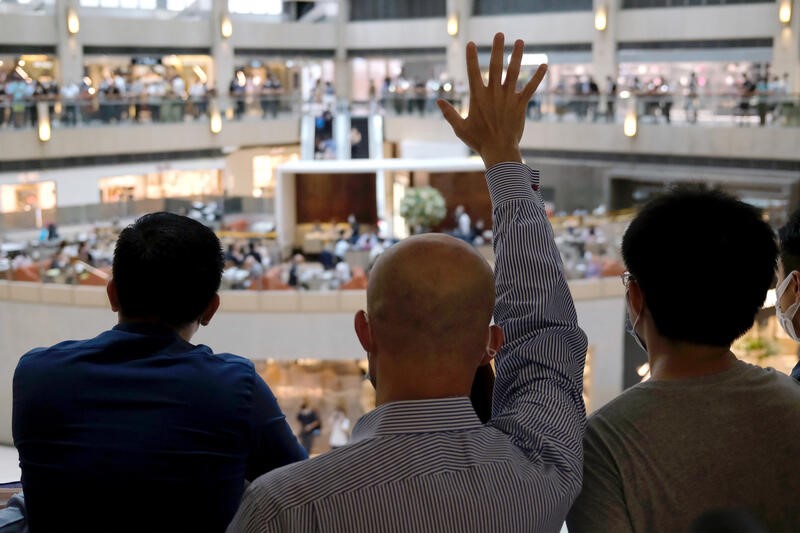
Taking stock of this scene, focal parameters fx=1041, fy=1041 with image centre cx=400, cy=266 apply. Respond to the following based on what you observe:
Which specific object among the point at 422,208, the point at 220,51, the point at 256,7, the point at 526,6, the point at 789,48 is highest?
the point at 256,7

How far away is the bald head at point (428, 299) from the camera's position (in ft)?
4.57

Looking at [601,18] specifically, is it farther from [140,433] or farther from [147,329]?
[140,433]

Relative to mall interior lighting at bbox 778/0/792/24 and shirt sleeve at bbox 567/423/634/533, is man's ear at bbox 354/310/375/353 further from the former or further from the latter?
mall interior lighting at bbox 778/0/792/24

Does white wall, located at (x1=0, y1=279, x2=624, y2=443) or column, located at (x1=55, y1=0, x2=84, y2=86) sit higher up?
column, located at (x1=55, y1=0, x2=84, y2=86)

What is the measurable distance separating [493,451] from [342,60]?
94.4 ft

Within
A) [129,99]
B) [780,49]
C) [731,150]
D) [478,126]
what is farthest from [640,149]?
[478,126]

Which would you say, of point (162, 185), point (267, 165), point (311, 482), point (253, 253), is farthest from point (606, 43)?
point (311, 482)

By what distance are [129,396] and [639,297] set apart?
0.80m

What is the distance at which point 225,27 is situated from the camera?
1049 inches

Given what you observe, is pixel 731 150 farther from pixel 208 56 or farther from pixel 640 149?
pixel 208 56

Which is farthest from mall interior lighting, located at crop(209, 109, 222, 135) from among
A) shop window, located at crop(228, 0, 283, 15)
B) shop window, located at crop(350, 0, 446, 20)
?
shop window, located at crop(350, 0, 446, 20)

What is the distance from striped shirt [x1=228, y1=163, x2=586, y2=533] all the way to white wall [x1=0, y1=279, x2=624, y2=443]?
10.2m

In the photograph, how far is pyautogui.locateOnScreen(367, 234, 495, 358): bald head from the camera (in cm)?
139

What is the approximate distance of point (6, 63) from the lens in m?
24.6
